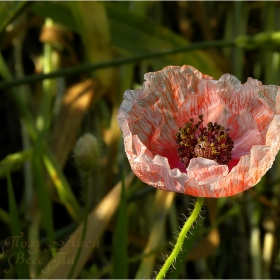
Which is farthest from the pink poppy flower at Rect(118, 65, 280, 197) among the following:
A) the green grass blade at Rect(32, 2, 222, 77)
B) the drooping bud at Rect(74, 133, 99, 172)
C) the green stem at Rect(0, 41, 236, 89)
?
the green grass blade at Rect(32, 2, 222, 77)

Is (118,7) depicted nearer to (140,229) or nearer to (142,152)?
(140,229)

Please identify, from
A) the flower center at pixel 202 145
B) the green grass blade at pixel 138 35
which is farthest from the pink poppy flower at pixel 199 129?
the green grass blade at pixel 138 35

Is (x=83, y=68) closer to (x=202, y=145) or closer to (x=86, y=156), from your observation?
(x=86, y=156)

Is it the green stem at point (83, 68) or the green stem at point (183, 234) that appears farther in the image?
the green stem at point (83, 68)

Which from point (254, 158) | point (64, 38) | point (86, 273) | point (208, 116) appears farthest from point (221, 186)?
point (64, 38)

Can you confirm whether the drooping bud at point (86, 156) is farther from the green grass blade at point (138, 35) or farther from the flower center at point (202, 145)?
the green grass blade at point (138, 35)

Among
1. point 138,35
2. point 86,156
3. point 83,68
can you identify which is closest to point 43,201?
point 86,156

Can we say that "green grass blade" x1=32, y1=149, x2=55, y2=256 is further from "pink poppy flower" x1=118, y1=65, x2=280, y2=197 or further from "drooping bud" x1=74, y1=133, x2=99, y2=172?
"pink poppy flower" x1=118, y1=65, x2=280, y2=197
